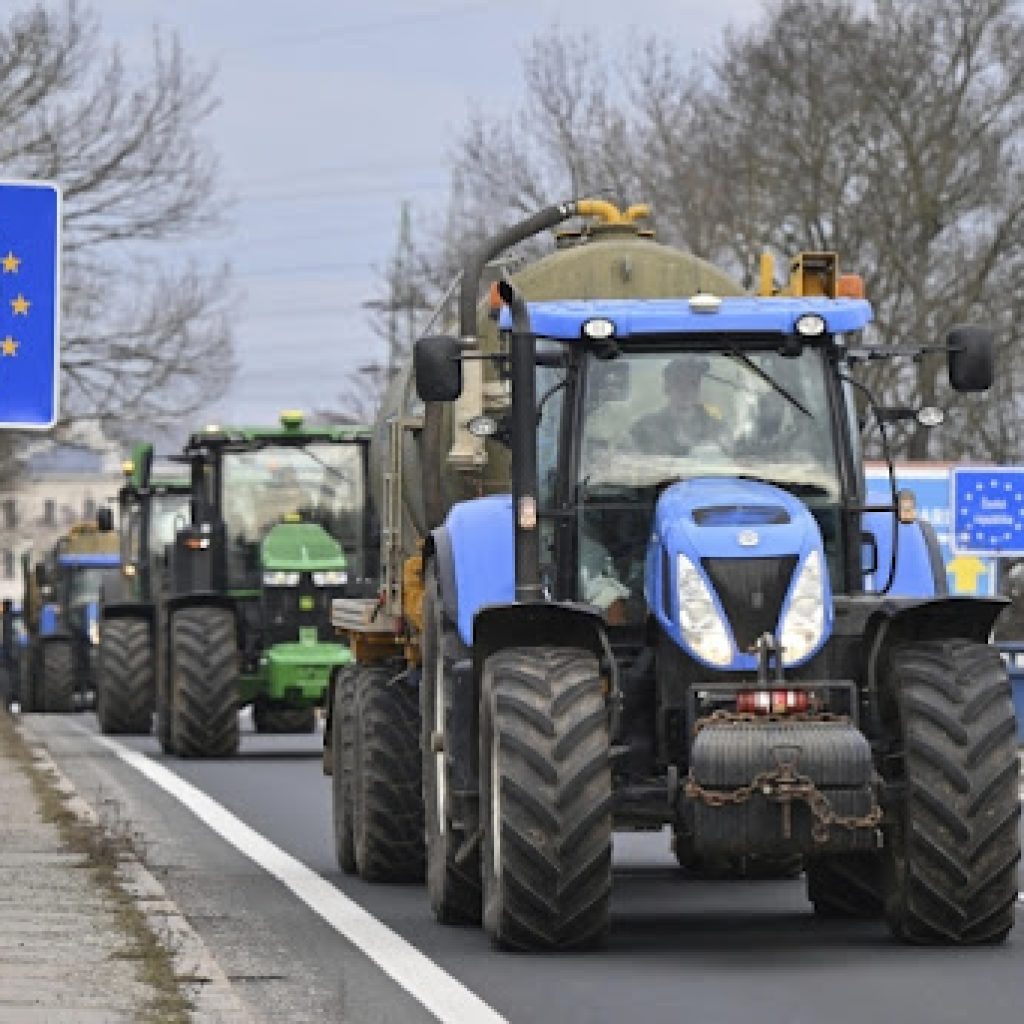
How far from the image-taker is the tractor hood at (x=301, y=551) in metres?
35.4

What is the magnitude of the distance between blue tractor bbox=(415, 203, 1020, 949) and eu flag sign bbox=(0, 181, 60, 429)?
339 centimetres

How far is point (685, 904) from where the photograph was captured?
57.8ft

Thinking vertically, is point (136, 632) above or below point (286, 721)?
above

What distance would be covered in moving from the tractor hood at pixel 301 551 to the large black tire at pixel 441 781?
60.9ft

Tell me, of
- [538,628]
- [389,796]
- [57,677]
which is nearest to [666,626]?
[538,628]

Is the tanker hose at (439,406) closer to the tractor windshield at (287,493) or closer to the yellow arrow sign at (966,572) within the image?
the tractor windshield at (287,493)

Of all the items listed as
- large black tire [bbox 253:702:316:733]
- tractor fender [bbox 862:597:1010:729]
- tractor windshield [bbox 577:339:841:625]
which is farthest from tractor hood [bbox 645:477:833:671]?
large black tire [bbox 253:702:316:733]

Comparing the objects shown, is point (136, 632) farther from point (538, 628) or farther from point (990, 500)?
point (538, 628)

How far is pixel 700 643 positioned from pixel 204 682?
19.0 meters

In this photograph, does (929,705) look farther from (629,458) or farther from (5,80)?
(5,80)

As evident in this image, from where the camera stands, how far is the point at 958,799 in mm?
14281

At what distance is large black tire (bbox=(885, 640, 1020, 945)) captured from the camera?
14.3 metres

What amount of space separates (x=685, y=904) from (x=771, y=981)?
4067 mm

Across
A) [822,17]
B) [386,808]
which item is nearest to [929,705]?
[386,808]
